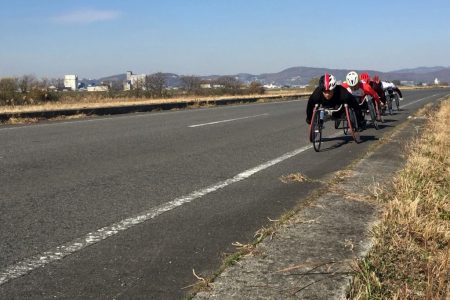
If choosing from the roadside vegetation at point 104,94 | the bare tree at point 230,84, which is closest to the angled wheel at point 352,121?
the roadside vegetation at point 104,94

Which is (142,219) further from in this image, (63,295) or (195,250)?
(63,295)

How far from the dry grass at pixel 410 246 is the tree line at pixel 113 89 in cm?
2365

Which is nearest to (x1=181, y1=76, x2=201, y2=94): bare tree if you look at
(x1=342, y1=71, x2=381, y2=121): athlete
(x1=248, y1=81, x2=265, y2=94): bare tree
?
(x1=248, y1=81, x2=265, y2=94): bare tree

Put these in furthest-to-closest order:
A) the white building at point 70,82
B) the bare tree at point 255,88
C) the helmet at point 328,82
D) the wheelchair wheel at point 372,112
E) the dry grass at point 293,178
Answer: the bare tree at point 255,88
the white building at point 70,82
the wheelchair wheel at point 372,112
the helmet at point 328,82
the dry grass at point 293,178

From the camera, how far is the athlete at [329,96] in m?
9.03

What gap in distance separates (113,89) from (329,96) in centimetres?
3616

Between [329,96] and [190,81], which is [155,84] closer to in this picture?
[190,81]

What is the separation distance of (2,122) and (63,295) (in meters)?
12.9

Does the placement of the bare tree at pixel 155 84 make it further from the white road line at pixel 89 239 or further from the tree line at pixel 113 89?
the white road line at pixel 89 239

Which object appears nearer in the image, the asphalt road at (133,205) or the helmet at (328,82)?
the asphalt road at (133,205)

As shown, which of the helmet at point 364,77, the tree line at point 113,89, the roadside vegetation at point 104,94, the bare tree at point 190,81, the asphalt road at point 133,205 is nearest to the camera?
the asphalt road at point 133,205

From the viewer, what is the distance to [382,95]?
14.9m

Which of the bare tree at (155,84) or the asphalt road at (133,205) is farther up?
the bare tree at (155,84)

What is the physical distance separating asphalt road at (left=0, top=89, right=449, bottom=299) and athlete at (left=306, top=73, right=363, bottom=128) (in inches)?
28.6
